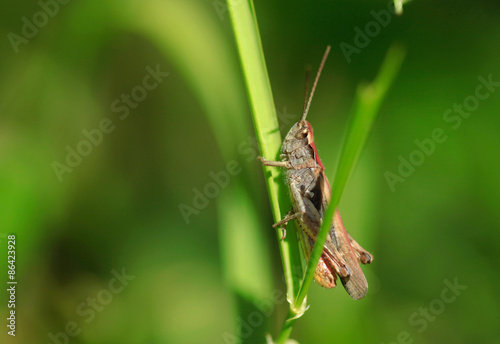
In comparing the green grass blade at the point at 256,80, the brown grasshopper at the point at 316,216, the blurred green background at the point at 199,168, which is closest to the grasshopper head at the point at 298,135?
the brown grasshopper at the point at 316,216

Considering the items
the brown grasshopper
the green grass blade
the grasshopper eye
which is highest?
the green grass blade

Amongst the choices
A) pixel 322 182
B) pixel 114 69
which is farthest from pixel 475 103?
pixel 114 69

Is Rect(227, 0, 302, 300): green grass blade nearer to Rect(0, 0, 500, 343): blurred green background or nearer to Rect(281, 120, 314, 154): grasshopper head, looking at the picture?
Rect(0, 0, 500, 343): blurred green background

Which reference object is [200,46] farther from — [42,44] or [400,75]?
[400,75]

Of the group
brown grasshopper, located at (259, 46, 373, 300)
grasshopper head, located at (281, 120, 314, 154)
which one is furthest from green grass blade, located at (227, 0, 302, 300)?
grasshopper head, located at (281, 120, 314, 154)

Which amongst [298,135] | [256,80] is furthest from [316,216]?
[256,80]

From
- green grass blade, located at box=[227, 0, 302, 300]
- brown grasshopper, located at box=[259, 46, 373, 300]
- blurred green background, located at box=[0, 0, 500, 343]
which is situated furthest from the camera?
blurred green background, located at box=[0, 0, 500, 343]

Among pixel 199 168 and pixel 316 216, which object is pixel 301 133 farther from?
pixel 199 168
